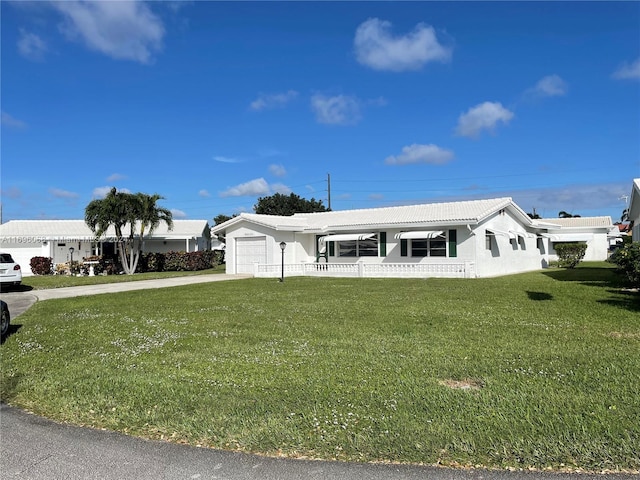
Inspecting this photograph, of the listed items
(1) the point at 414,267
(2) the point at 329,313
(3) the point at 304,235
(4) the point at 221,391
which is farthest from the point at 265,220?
(4) the point at 221,391

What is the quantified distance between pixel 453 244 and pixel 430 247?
4.13 feet

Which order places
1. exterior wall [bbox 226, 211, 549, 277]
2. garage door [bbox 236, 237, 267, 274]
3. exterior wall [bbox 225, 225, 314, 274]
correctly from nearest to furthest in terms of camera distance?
exterior wall [bbox 226, 211, 549, 277], exterior wall [bbox 225, 225, 314, 274], garage door [bbox 236, 237, 267, 274]

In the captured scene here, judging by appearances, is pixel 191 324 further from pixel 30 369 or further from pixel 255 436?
pixel 255 436

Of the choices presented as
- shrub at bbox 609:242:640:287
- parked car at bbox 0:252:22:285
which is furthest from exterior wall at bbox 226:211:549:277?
parked car at bbox 0:252:22:285

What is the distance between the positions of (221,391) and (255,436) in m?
1.19

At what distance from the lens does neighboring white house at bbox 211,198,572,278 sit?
21352 millimetres

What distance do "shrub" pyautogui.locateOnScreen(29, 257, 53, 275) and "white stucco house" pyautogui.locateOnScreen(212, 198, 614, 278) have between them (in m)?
11.4

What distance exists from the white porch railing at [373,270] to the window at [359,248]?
1412mm

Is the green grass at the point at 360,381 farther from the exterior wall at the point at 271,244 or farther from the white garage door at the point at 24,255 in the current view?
the white garage door at the point at 24,255

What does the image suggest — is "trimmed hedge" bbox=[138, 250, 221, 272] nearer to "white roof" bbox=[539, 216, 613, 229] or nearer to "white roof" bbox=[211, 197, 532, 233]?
"white roof" bbox=[211, 197, 532, 233]

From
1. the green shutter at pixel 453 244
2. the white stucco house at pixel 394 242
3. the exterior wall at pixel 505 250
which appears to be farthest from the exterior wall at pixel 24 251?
the exterior wall at pixel 505 250

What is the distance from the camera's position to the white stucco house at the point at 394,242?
2136cm

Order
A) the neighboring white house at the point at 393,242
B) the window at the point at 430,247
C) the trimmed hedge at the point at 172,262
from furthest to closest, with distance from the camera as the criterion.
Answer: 1. the trimmed hedge at the point at 172,262
2. the window at the point at 430,247
3. the neighboring white house at the point at 393,242

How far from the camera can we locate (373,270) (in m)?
22.2
